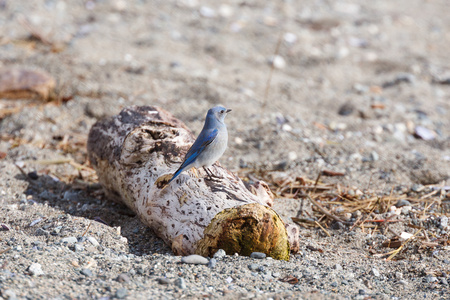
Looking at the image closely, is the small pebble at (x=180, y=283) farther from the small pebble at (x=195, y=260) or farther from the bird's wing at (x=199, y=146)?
the bird's wing at (x=199, y=146)

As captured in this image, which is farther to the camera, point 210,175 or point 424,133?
point 424,133

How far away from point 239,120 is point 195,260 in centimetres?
255

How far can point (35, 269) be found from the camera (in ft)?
8.00

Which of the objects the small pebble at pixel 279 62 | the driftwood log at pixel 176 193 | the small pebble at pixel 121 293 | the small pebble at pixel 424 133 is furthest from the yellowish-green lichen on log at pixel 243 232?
the small pebble at pixel 279 62

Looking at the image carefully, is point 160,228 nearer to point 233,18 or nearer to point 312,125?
point 312,125

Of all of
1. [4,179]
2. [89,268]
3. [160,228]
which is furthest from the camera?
[4,179]

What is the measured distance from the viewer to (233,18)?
7.86 metres

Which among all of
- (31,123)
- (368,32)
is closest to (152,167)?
(31,123)

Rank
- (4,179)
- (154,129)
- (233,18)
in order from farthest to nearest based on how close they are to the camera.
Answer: (233,18) < (4,179) < (154,129)

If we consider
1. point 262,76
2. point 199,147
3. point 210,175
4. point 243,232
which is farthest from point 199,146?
point 262,76

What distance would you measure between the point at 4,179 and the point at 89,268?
1.64m

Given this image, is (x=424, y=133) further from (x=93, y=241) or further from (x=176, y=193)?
(x=93, y=241)

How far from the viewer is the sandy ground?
258 cm

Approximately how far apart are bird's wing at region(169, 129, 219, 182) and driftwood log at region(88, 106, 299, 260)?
0.15m
